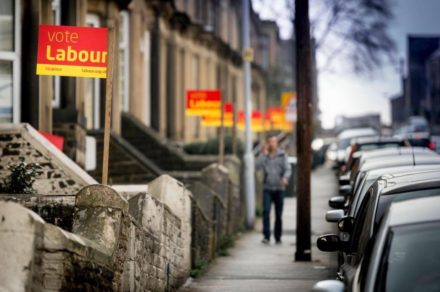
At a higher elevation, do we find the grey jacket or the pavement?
the grey jacket

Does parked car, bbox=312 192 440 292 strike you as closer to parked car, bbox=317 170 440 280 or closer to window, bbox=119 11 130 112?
parked car, bbox=317 170 440 280

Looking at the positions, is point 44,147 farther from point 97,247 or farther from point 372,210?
point 372,210

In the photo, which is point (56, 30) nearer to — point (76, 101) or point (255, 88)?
point (76, 101)

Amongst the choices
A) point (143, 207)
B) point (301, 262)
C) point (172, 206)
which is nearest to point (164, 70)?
point (301, 262)

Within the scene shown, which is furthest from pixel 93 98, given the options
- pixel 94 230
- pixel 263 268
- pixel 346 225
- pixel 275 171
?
pixel 346 225

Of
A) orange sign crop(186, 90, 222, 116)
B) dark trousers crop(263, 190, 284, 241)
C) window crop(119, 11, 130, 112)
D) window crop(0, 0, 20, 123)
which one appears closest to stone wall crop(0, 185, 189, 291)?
window crop(0, 0, 20, 123)

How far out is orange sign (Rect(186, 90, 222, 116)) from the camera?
25047 mm

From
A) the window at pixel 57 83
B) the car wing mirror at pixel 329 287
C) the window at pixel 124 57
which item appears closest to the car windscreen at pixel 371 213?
the car wing mirror at pixel 329 287

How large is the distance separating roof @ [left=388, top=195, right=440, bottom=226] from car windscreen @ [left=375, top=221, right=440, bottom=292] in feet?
0.26

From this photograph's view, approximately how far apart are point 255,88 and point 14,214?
5132 centimetres

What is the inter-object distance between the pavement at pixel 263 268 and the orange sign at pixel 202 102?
8.84ft

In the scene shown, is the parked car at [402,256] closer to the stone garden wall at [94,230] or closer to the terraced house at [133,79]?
the stone garden wall at [94,230]

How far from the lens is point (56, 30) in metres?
12.9

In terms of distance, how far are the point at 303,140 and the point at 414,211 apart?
11058mm
